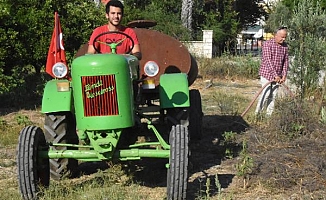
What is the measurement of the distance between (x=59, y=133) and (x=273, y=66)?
410cm

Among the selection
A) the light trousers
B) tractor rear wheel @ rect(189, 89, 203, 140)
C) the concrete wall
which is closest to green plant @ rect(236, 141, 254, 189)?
tractor rear wheel @ rect(189, 89, 203, 140)

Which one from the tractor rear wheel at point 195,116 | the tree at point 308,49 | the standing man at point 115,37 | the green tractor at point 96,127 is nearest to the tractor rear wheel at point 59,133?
the green tractor at point 96,127

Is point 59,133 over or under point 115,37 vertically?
under

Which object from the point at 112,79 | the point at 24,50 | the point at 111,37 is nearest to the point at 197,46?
the point at 24,50

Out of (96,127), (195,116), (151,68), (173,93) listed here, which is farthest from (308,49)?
(96,127)

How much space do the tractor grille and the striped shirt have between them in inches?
166

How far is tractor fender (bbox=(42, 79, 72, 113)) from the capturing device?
554 centimetres

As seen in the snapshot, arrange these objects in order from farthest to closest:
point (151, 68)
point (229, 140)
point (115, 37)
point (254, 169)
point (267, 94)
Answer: point (267, 94)
point (229, 140)
point (115, 37)
point (254, 169)
point (151, 68)

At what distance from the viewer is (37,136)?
16.9 feet

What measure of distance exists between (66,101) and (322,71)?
469cm

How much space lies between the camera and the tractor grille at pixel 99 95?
482 centimetres

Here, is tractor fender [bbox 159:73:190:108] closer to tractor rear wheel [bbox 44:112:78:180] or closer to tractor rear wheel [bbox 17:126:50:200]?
tractor rear wheel [bbox 44:112:78:180]

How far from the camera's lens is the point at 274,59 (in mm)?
8500

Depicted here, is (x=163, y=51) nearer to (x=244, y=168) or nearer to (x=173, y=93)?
(x=173, y=93)
